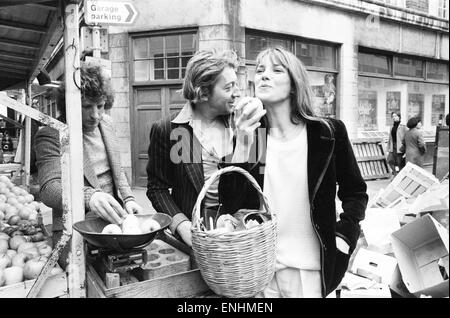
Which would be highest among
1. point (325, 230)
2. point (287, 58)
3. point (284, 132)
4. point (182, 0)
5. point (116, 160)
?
point (182, 0)

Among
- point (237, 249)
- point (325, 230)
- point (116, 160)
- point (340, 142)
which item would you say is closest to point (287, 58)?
point (340, 142)

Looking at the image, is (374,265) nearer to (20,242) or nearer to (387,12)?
(20,242)

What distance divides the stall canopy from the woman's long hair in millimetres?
943

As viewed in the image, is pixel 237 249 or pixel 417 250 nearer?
pixel 237 249

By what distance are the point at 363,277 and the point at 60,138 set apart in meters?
2.50

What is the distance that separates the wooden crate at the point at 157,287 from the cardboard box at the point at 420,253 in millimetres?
1309

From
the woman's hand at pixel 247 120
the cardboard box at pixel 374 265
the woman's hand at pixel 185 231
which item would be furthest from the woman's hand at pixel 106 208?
the cardboard box at pixel 374 265

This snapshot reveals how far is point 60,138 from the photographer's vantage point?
171 centimetres

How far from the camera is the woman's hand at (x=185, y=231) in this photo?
1.78 metres

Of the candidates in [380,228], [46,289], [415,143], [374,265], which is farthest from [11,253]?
[415,143]

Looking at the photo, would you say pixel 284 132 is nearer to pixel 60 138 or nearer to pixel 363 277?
pixel 60 138

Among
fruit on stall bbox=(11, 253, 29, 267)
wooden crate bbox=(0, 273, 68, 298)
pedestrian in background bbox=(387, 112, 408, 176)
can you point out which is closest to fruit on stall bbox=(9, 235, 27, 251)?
fruit on stall bbox=(11, 253, 29, 267)
